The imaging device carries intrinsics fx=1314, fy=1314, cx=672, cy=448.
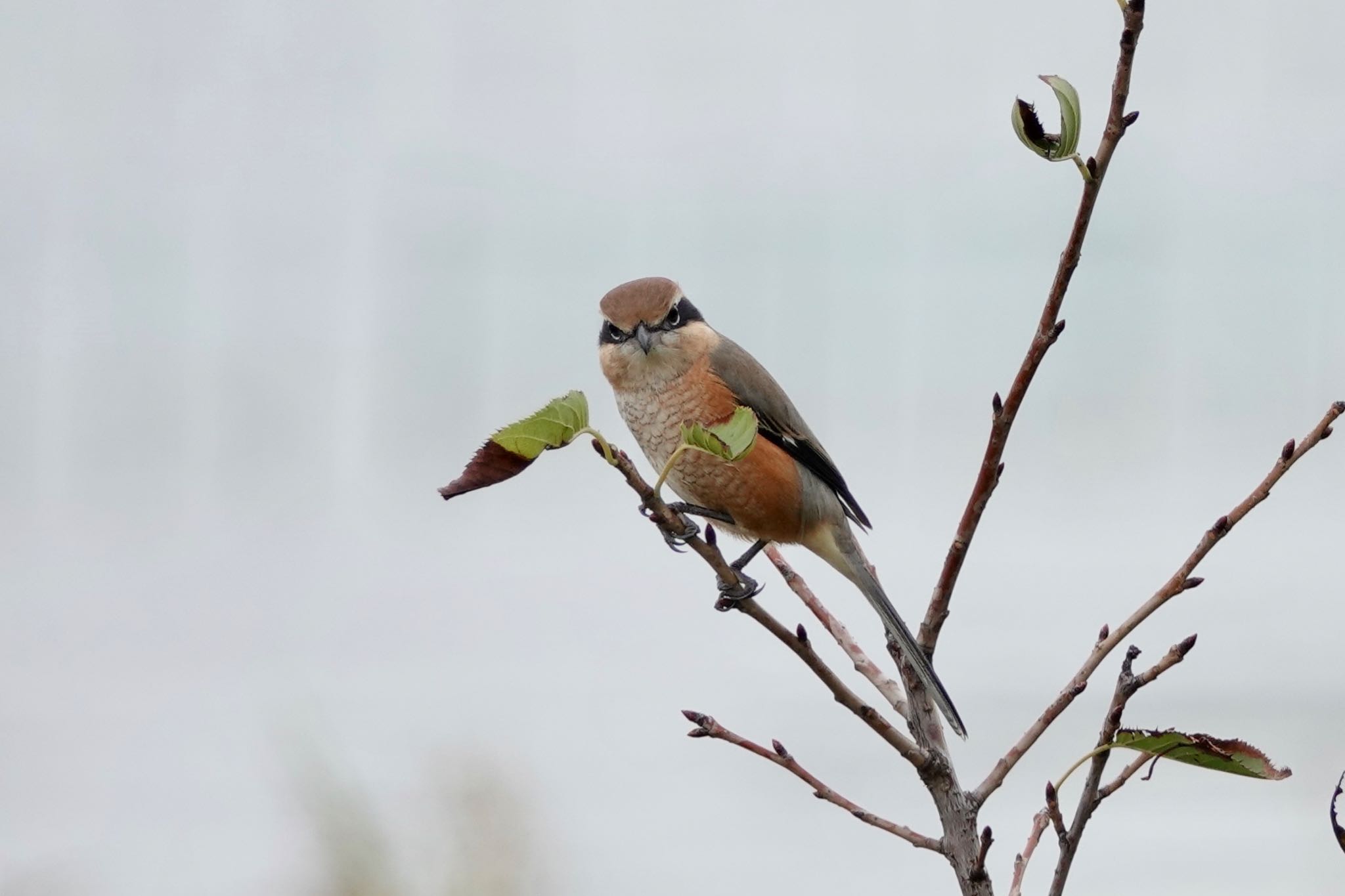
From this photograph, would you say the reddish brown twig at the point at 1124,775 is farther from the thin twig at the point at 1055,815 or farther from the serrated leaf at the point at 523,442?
the serrated leaf at the point at 523,442

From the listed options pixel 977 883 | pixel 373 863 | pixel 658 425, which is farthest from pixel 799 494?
pixel 977 883

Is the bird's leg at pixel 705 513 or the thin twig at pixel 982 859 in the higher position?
Result: the bird's leg at pixel 705 513

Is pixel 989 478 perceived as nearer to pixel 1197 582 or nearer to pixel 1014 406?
pixel 1014 406

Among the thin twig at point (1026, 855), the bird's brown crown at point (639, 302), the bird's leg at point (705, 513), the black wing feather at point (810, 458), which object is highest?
the bird's brown crown at point (639, 302)

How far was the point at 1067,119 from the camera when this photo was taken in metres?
1.28

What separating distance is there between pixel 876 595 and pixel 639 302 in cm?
88

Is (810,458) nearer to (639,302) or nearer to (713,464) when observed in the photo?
(713,464)

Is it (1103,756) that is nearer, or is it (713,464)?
(1103,756)

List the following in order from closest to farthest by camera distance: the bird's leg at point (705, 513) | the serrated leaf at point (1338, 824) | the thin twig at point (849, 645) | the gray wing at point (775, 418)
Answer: the serrated leaf at point (1338, 824)
the thin twig at point (849, 645)
the bird's leg at point (705, 513)
the gray wing at point (775, 418)

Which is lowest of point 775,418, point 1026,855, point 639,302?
point 1026,855

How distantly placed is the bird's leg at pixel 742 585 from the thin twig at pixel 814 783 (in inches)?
5.8

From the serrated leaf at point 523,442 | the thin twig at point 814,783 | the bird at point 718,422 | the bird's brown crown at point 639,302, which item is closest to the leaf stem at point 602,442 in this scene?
the serrated leaf at point 523,442

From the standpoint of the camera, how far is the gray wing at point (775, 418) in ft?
10.6

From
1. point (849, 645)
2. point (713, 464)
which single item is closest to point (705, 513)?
point (713, 464)
